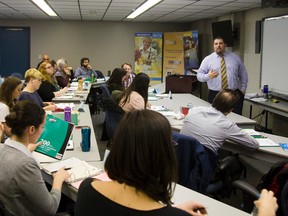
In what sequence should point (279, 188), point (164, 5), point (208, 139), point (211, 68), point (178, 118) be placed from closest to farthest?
Result: point (279, 188) < point (208, 139) < point (178, 118) < point (211, 68) < point (164, 5)

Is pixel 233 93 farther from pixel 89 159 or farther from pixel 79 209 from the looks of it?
pixel 79 209

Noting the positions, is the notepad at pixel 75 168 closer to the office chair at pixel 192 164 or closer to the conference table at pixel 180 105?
the office chair at pixel 192 164

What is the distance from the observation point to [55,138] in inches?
92.6

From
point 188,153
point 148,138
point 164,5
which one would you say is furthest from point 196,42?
point 148,138

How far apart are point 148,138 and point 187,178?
1475 mm

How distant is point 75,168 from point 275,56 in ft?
16.1

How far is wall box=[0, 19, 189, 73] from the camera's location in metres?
10.7

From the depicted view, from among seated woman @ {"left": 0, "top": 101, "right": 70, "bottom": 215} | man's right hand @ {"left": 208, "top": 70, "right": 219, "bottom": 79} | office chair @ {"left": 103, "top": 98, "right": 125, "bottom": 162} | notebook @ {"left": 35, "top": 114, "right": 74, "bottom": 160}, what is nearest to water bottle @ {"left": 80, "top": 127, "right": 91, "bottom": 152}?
notebook @ {"left": 35, "top": 114, "right": 74, "bottom": 160}

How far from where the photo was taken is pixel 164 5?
699 centimetres

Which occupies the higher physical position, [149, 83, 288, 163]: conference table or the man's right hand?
the man's right hand

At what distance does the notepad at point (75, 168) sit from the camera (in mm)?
2047

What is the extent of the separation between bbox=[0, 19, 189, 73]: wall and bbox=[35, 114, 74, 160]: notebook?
881 centimetres

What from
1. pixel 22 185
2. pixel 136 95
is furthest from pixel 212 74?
pixel 22 185

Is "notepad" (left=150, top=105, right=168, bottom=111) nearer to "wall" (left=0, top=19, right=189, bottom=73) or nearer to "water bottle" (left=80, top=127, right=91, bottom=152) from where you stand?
"water bottle" (left=80, top=127, right=91, bottom=152)
